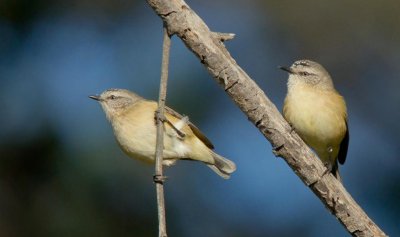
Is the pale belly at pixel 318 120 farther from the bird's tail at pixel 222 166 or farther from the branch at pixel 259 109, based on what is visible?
the branch at pixel 259 109

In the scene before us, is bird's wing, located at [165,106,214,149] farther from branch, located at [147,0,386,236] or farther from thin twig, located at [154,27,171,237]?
thin twig, located at [154,27,171,237]

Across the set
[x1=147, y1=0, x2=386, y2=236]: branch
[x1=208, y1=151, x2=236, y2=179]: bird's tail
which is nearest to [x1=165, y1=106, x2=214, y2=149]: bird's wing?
[x1=208, y1=151, x2=236, y2=179]: bird's tail

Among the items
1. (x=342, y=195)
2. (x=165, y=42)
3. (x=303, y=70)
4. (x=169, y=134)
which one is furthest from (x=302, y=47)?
(x=165, y=42)

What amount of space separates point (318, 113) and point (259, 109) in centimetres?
172

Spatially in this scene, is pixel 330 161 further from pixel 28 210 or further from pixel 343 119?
pixel 28 210

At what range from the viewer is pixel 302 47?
8.90 m

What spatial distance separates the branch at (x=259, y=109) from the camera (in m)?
4.45

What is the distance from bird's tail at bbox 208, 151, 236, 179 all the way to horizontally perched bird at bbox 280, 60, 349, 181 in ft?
1.96

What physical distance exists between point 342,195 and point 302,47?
4224 mm

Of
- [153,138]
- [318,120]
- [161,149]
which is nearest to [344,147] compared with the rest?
[318,120]

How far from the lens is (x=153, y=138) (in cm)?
541

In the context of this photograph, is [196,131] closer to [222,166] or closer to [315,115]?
[222,166]

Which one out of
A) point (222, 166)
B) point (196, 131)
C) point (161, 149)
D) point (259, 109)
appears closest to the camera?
point (161, 149)

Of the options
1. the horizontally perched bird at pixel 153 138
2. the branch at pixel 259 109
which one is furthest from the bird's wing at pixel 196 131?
the branch at pixel 259 109
